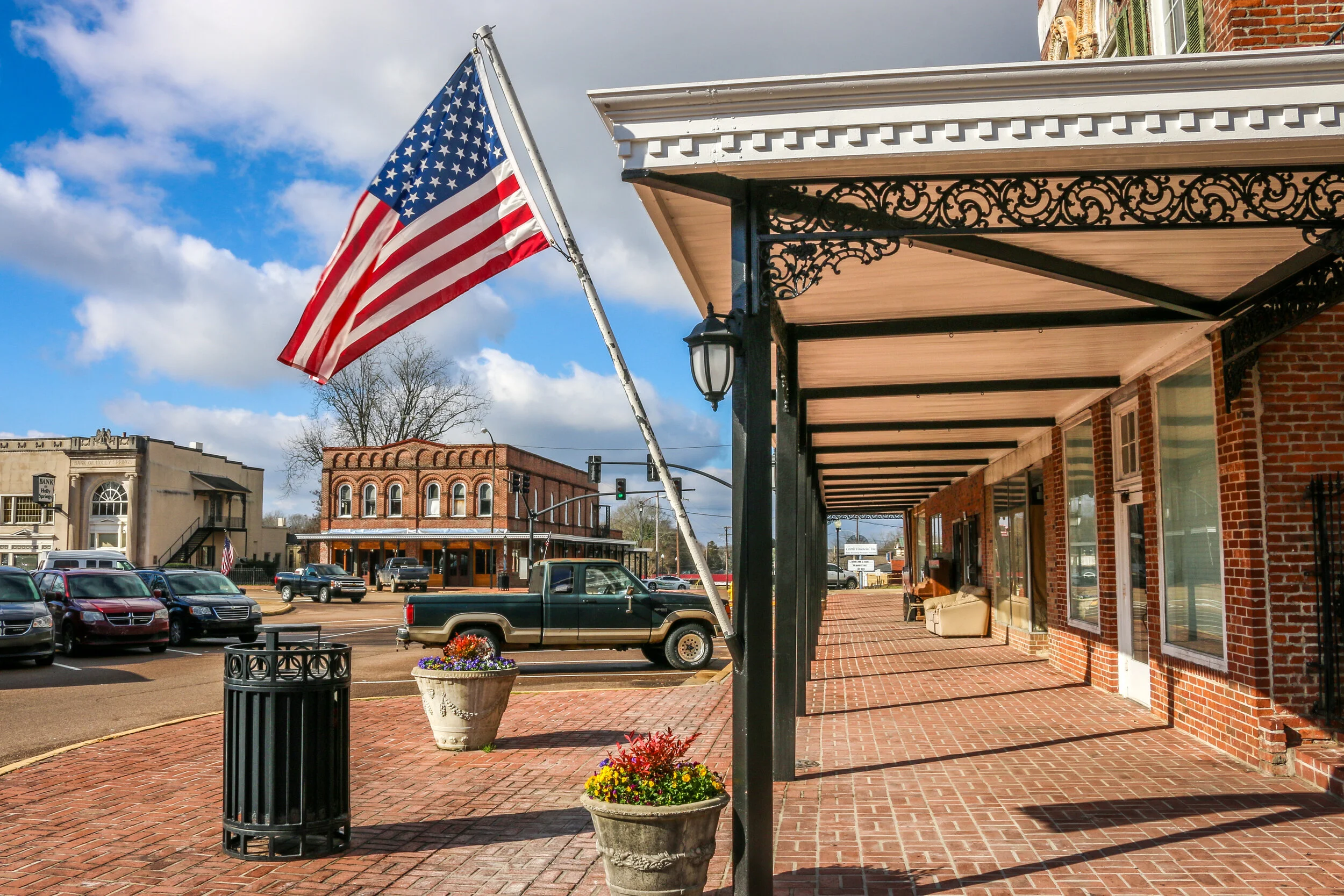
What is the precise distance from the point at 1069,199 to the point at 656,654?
1247 cm

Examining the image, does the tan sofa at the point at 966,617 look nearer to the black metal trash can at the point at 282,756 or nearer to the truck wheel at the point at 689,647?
the truck wheel at the point at 689,647

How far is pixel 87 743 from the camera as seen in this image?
31.6 ft

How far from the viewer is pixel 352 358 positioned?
6223mm

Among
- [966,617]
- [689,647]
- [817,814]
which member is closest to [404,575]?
[966,617]

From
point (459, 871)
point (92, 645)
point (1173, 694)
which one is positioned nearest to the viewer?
point (459, 871)

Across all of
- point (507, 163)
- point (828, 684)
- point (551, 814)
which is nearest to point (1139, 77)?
point (507, 163)

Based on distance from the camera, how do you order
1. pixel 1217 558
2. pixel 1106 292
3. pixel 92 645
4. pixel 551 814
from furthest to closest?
1. pixel 92 645
2. pixel 1217 558
3. pixel 1106 292
4. pixel 551 814

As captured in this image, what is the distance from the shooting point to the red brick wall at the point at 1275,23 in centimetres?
764

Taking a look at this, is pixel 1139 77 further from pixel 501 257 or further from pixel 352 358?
pixel 352 358

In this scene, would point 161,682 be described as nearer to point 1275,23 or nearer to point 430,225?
point 430,225

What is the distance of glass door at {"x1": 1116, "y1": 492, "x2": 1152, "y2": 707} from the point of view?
421 inches

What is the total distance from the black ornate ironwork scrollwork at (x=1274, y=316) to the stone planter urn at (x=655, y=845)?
4970 mm

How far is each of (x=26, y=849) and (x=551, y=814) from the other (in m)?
→ 3.00

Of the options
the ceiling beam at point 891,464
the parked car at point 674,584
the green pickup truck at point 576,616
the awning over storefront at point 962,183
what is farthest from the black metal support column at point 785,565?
the parked car at point 674,584
